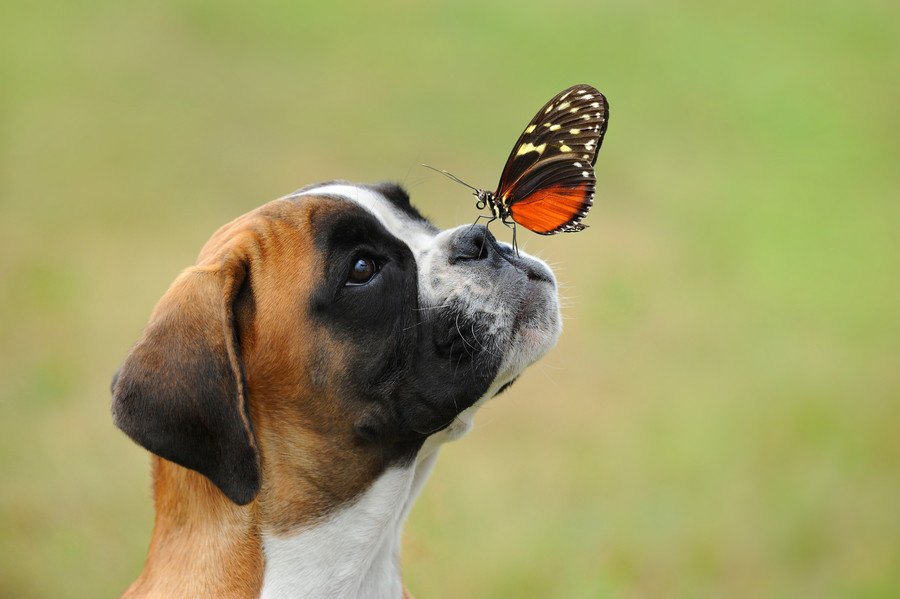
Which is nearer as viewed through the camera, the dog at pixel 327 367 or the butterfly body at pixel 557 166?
the butterfly body at pixel 557 166

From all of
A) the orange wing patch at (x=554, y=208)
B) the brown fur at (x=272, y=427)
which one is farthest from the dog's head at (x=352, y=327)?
the orange wing patch at (x=554, y=208)

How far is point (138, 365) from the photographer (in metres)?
3.89

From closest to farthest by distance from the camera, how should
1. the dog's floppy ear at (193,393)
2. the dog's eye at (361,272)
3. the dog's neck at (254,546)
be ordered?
the dog's floppy ear at (193,393) < the dog's neck at (254,546) < the dog's eye at (361,272)

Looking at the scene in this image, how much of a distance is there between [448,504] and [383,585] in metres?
3.59

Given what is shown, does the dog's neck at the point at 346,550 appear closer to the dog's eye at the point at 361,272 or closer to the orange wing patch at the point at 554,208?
the dog's eye at the point at 361,272

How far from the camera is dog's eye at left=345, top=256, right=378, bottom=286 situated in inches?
167

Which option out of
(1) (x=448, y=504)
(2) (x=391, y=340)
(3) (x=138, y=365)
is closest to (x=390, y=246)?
(2) (x=391, y=340)

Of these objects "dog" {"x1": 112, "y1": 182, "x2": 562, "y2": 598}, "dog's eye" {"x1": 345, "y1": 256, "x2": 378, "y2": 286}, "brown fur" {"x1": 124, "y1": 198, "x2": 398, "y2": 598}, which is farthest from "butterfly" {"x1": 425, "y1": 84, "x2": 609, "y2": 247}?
"brown fur" {"x1": 124, "y1": 198, "x2": 398, "y2": 598}

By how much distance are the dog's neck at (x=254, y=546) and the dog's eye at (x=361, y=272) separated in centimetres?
79

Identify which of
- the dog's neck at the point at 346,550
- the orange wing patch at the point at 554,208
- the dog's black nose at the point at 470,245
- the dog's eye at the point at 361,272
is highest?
the orange wing patch at the point at 554,208

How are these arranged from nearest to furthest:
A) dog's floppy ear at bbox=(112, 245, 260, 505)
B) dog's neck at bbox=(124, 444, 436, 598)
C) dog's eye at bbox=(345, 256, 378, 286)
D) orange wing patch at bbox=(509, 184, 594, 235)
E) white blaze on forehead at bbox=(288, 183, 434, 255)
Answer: dog's floppy ear at bbox=(112, 245, 260, 505) → orange wing patch at bbox=(509, 184, 594, 235) → dog's neck at bbox=(124, 444, 436, 598) → dog's eye at bbox=(345, 256, 378, 286) → white blaze on forehead at bbox=(288, 183, 434, 255)

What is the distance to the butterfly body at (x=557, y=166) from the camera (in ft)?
13.1

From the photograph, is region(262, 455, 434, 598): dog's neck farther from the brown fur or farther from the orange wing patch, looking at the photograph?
the orange wing patch

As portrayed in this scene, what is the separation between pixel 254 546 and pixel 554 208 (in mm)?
1764
